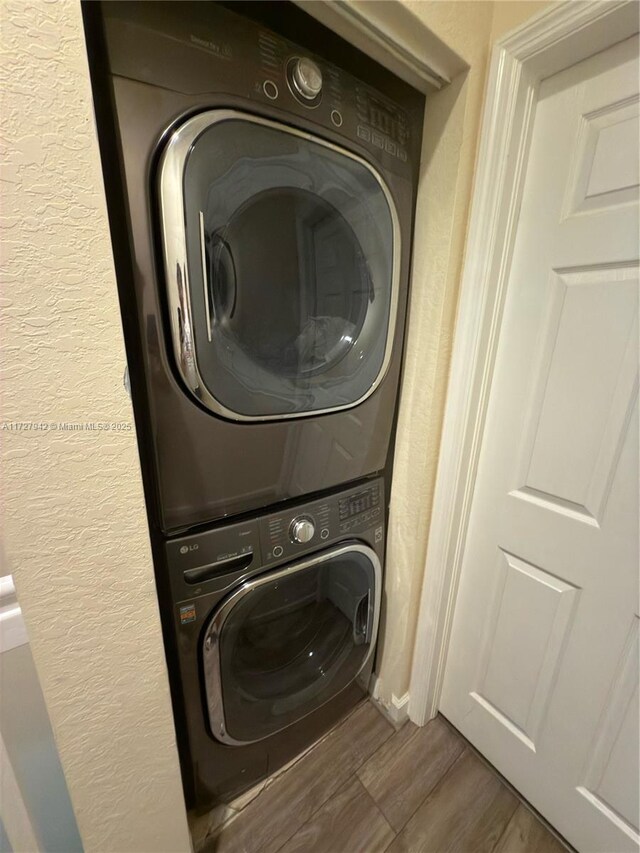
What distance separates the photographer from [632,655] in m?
0.79

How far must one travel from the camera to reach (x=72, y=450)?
0.48 metres

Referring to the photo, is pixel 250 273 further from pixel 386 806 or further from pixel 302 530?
pixel 386 806

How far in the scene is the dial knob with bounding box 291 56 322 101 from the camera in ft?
2.10

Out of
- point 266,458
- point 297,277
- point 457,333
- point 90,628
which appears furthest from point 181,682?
point 457,333

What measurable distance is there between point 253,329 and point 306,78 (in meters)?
0.46

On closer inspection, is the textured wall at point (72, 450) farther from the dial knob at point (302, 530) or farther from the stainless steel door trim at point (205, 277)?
the dial knob at point (302, 530)

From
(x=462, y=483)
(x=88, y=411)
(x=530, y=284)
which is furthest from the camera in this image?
(x=462, y=483)

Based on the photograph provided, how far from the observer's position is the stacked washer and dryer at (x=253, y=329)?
550mm

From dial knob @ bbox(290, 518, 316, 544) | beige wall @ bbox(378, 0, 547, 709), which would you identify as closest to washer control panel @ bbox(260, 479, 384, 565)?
dial knob @ bbox(290, 518, 316, 544)

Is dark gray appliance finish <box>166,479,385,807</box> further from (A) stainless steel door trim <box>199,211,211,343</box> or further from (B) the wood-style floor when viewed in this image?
(A) stainless steel door trim <box>199,211,211,343</box>

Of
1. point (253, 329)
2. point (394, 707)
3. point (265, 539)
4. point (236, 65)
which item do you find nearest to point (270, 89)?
point (236, 65)

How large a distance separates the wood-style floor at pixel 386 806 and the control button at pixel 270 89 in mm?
1767

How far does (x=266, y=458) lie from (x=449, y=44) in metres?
0.93

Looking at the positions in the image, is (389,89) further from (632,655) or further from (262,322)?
(632,655)
